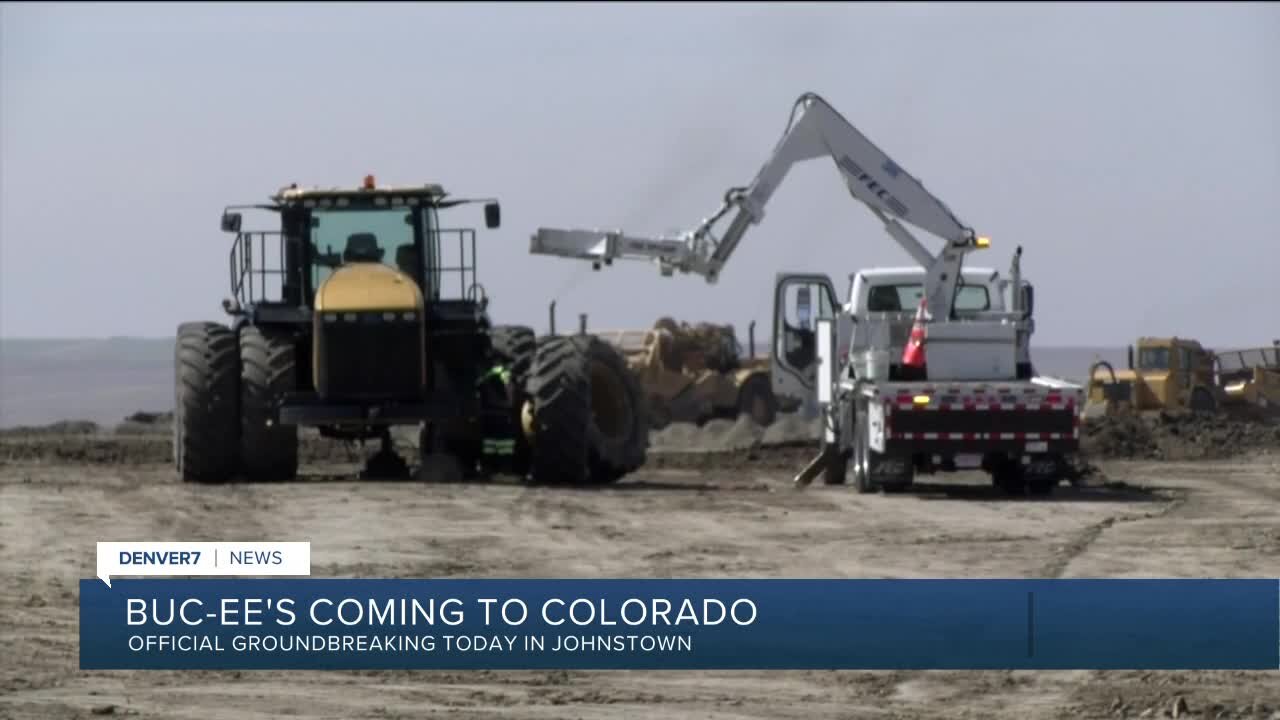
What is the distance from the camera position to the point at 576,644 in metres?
11.0

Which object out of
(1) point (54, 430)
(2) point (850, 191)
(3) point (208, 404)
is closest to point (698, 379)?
(1) point (54, 430)

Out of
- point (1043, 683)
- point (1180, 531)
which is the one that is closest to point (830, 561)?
point (1180, 531)

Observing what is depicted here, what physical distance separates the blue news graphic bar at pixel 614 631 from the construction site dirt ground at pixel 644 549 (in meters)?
0.11

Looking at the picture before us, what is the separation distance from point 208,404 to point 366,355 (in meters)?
1.60

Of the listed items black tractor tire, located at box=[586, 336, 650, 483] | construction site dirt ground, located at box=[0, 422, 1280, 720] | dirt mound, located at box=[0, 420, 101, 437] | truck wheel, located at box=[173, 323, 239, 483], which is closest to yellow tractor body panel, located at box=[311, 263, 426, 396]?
truck wheel, located at box=[173, 323, 239, 483]

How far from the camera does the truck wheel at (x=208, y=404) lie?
21609 mm

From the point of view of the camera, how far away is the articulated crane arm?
25156mm

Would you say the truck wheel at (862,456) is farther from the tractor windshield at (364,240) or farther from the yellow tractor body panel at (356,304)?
the tractor windshield at (364,240)

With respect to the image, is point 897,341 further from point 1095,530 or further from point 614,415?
point 1095,530

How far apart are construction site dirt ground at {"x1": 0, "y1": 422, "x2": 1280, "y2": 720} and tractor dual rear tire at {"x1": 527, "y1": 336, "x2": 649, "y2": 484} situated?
1.47ft

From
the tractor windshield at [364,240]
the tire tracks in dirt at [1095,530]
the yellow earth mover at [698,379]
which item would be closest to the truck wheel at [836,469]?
the tire tracks in dirt at [1095,530]

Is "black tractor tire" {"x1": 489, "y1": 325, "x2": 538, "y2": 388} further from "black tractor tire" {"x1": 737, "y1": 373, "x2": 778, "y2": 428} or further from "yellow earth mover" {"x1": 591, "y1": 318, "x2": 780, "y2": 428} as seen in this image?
"black tractor tire" {"x1": 737, "y1": 373, "x2": 778, "y2": 428}

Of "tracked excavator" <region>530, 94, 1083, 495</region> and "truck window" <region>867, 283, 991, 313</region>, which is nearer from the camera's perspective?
"tracked excavator" <region>530, 94, 1083, 495</region>

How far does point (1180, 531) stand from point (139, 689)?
964 cm
